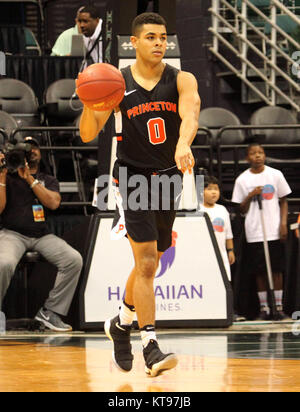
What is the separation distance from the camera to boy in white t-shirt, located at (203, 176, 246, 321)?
10891 millimetres

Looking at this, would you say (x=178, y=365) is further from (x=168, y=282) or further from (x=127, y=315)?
(x=168, y=282)

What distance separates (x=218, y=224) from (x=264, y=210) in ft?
2.10

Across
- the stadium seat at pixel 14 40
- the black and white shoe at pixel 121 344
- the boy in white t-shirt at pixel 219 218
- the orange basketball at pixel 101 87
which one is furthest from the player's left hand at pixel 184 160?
the stadium seat at pixel 14 40

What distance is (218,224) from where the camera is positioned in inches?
430

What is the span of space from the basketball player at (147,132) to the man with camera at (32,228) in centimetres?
360

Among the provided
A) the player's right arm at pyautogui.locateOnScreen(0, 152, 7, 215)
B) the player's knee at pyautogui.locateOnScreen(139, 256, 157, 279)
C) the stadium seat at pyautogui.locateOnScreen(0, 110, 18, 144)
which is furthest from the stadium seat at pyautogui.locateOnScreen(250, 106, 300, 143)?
the player's knee at pyautogui.locateOnScreen(139, 256, 157, 279)

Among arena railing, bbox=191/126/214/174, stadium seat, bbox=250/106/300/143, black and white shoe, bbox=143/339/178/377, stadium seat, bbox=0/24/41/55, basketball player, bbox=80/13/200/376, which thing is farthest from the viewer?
stadium seat, bbox=0/24/41/55

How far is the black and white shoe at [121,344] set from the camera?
631 cm

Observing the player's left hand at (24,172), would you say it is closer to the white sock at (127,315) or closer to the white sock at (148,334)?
the white sock at (127,315)

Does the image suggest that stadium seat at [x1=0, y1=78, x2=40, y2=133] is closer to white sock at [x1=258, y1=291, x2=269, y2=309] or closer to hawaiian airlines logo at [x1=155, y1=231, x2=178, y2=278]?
hawaiian airlines logo at [x1=155, y1=231, x2=178, y2=278]

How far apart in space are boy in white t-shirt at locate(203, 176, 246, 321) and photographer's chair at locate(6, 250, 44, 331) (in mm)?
1966

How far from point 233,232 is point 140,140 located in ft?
17.7

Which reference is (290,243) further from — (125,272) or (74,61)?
(74,61)

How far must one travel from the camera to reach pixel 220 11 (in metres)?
15.7
